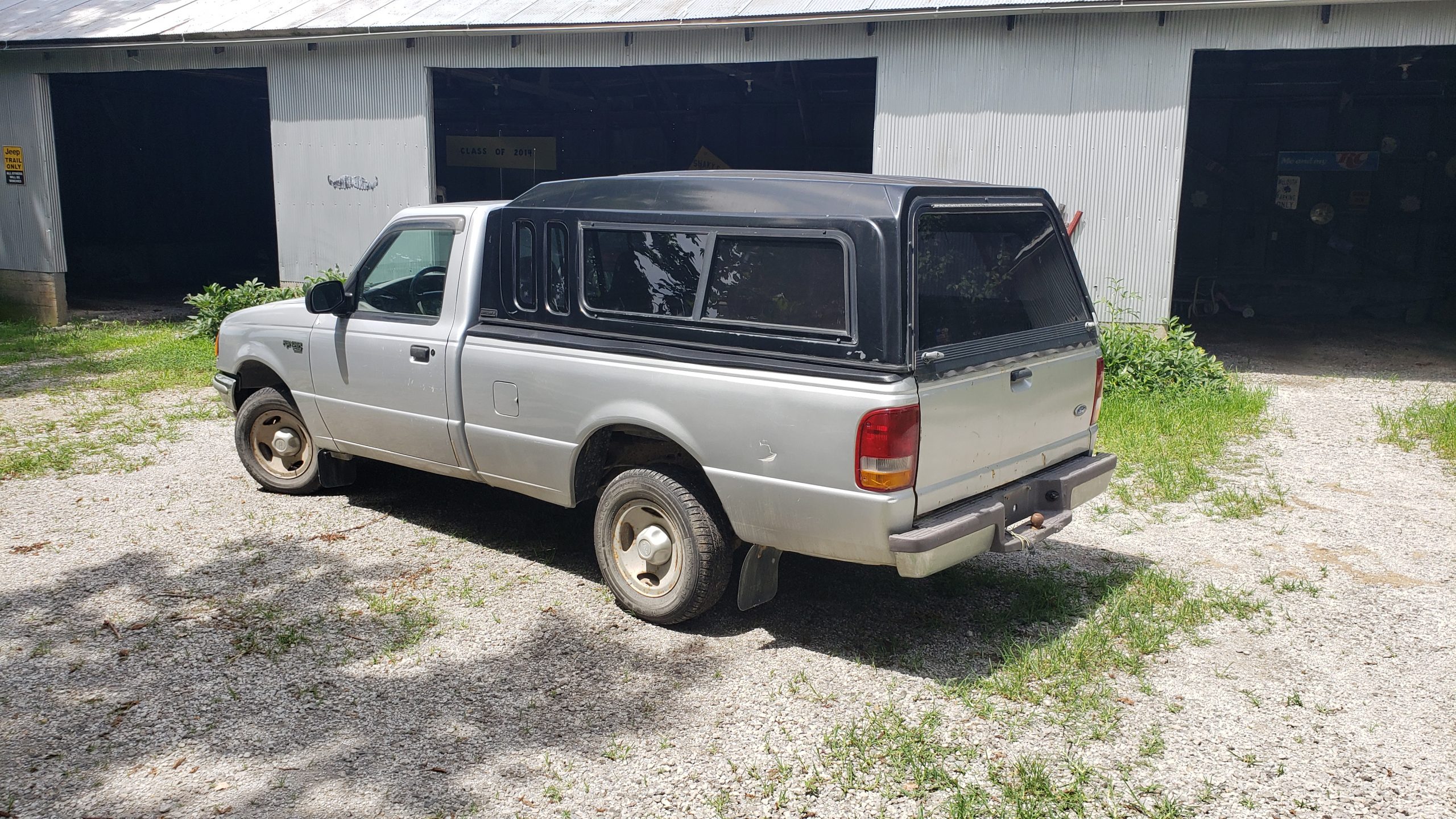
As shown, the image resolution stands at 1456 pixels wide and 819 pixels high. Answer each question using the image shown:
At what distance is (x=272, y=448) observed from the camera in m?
7.08

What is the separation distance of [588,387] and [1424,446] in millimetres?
6925

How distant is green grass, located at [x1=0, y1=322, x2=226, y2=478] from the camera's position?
8086mm

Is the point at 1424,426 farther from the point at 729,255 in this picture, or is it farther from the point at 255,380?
the point at 255,380

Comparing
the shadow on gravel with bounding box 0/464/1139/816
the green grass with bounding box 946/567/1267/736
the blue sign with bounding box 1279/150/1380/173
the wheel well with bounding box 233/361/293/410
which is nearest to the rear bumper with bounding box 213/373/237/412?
the wheel well with bounding box 233/361/293/410

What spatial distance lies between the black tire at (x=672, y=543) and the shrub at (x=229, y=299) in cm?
998

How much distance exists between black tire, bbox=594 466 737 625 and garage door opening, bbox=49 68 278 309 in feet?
54.3

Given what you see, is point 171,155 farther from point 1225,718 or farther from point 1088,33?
point 1225,718

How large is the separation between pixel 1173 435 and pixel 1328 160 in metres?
12.2

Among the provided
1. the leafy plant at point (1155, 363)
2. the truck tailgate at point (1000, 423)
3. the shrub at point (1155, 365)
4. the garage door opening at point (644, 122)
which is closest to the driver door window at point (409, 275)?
the truck tailgate at point (1000, 423)

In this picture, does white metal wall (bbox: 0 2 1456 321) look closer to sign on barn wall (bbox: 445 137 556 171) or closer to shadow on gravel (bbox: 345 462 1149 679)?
shadow on gravel (bbox: 345 462 1149 679)

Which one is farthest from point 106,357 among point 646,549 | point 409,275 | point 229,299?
point 646,549

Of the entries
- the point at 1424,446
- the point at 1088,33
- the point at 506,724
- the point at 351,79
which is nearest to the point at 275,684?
the point at 506,724

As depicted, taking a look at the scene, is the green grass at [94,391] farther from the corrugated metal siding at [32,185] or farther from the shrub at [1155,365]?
the shrub at [1155,365]

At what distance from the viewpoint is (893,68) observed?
11164 mm
